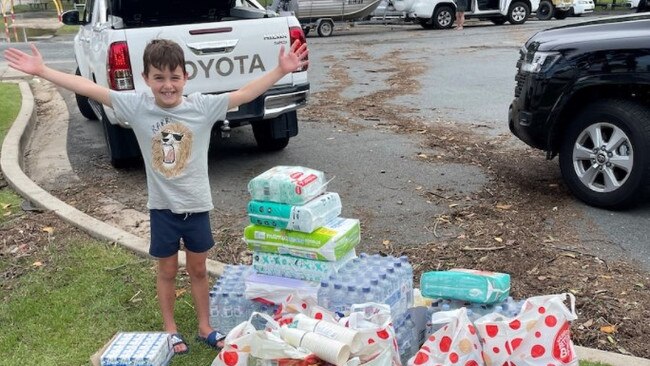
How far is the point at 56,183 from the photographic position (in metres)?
6.64

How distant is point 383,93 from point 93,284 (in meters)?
7.36

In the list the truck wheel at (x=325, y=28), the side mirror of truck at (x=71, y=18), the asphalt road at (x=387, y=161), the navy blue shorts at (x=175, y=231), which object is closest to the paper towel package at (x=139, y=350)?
the navy blue shorts at (x=175, y=231)

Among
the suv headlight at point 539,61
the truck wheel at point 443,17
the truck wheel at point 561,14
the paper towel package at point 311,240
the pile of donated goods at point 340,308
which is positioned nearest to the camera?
the pile of donated goods at point 340,308

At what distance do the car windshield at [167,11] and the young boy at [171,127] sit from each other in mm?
3974

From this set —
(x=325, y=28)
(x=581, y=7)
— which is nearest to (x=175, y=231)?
(x=325, y=28)

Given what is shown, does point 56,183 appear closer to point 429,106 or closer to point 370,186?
point 370,186

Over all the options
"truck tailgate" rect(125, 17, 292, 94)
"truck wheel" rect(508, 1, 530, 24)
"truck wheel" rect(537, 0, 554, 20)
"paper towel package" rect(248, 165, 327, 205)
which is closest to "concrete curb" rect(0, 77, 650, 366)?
"paper towel package" rect(248, 165, 327, 205)

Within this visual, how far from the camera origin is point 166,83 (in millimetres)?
3205

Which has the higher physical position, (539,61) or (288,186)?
(539,61)

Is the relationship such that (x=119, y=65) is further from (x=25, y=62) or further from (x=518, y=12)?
(x=518, y=12)

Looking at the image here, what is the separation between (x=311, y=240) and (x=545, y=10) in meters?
25.5

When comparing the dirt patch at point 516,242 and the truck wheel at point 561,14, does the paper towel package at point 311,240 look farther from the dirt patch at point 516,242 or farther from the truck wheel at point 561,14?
the truck wheel at point 561,14

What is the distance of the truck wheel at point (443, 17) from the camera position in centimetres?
2344

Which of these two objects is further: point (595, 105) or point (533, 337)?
point (595, 105)
